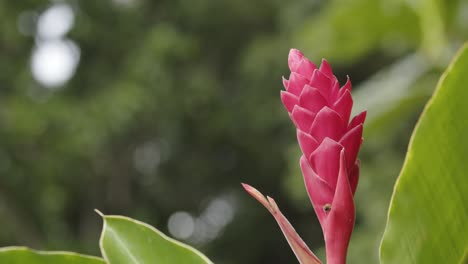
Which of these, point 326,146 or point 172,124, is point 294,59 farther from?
point 172,124

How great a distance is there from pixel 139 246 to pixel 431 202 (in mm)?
215

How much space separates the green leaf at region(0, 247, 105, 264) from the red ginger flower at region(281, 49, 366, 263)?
0.18 meters

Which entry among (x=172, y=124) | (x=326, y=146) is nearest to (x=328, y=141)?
(x=326, y=146)

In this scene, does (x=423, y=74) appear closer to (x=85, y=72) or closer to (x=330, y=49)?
(x=330, y=49)

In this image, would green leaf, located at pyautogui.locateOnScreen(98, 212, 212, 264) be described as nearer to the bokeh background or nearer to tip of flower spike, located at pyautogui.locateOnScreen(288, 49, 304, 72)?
tip of flower spike, located at pyautogui.locateOnScreen(288, 49, 304, 72)

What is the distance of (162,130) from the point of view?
8281 mm

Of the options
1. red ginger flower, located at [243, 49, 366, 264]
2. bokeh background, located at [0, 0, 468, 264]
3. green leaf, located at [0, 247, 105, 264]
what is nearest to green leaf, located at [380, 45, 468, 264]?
red ginger flower, located at [243, 49, 366, 264]

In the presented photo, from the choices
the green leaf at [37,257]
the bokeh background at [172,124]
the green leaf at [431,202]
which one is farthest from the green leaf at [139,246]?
the bokeh background at [172,124]

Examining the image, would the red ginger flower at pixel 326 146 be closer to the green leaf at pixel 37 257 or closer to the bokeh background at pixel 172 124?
the green leaf at pixel 37 257

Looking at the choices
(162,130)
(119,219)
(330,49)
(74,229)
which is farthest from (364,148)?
(119,219)

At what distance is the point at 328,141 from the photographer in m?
0.46

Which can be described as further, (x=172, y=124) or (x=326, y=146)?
(x=172, y=124)

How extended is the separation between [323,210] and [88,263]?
0.18m

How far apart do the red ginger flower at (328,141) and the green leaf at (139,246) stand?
0.41ft
